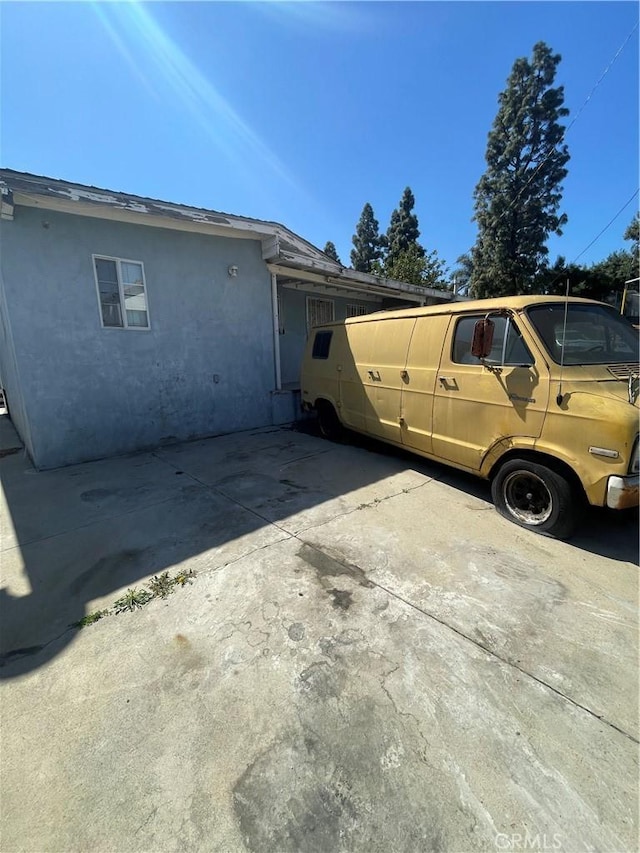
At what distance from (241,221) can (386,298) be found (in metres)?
7.02

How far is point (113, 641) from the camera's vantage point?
2.38 m

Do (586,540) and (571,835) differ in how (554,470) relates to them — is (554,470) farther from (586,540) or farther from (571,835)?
(571,835)

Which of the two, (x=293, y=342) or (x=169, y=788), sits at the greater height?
(x=293, y=342)

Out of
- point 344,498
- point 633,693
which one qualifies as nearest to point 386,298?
point 344,498

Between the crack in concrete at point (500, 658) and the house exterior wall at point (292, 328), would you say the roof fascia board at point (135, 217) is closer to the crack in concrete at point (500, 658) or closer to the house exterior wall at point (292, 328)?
the house exterior wall at point (292, 328)

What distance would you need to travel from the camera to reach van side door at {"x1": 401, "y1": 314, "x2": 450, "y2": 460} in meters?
4.46

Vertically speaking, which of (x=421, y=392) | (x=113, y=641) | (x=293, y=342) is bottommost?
(x=113, y=641)

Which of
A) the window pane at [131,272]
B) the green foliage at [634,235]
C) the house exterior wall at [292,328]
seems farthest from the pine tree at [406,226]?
the window pane at [131,272]

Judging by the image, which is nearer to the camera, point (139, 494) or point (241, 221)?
point (139, 494)

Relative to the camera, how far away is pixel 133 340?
21.2ft

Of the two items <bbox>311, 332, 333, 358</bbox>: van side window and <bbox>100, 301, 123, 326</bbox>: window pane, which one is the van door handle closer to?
<bbox>311, 332, 333, 358</bbox>: van side window

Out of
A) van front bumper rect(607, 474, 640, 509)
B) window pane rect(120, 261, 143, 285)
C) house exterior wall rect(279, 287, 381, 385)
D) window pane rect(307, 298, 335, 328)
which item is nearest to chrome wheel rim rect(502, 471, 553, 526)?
van front bumper rect(607, 474, 640, 509)

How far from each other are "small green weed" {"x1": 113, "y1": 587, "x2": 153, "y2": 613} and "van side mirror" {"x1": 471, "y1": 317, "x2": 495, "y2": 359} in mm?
3626

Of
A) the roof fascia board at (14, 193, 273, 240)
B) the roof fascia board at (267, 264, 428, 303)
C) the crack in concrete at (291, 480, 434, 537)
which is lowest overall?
the crack in concrete at (291, 480, 434, 537)
